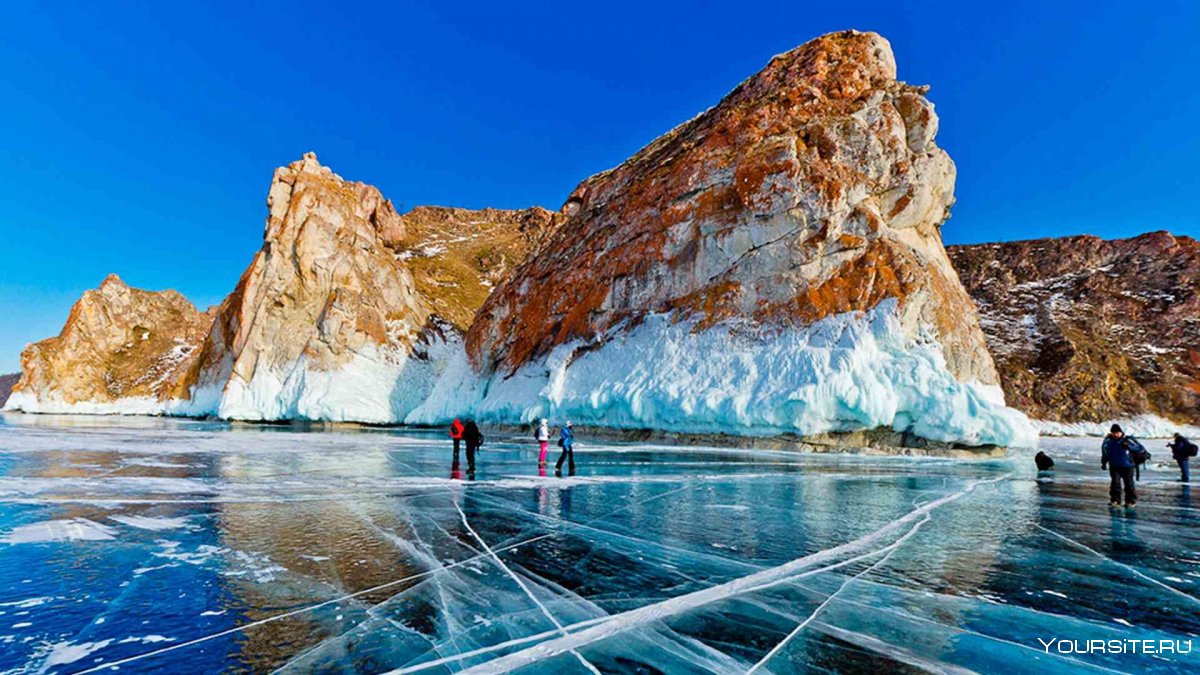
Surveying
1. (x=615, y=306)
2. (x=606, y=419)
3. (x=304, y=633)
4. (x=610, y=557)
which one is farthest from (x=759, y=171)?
(x=304, y=633)

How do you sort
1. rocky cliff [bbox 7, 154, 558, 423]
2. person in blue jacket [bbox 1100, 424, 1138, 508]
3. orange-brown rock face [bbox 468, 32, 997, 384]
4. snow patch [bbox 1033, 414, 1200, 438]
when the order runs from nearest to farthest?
person in blue jacket [bbox 1100, 424, 1138, 508]
orange-brown rock face [bbox 468, 32, 997, 384]
rocky cliff [bbox 7, 154, 558, 423]
snow patch [bbox 1033, 414, 1200, 438]

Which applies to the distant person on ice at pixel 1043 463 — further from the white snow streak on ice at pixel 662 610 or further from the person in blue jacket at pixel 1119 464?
the white snow streak on ice at pixel 662 610

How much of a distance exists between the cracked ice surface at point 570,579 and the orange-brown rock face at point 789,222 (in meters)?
22.1

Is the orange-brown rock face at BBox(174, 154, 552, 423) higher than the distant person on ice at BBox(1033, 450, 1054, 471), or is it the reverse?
the orange-brown rock face at BBox(174, 154, 552, 423)

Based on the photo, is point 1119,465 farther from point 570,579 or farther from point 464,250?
point 464,250

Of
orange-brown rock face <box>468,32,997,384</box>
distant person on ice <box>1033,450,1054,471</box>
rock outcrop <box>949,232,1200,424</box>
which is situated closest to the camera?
distant person on ice <box>1033,450,1054,471</box>

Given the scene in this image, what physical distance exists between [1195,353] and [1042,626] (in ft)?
328

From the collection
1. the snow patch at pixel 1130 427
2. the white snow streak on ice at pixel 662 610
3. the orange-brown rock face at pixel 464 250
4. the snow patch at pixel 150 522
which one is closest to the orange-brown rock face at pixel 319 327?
the orange-brown rock face at pixel 464 250

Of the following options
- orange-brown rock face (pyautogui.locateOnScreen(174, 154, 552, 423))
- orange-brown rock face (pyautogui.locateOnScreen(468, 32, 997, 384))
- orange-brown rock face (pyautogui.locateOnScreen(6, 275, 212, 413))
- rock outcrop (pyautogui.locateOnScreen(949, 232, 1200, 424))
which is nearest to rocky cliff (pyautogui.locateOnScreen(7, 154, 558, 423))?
orange-brown rock face (pyautogui.locateOnScreen(174, 154, 552, 423))

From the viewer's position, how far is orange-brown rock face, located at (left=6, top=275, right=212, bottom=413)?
98688mm

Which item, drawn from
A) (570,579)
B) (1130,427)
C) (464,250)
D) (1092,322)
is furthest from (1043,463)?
(464,250)

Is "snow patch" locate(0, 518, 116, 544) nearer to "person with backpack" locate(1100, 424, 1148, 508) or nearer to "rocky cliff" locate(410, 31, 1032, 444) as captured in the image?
"person with backpack" locate(1100, 424, 1148, 508)

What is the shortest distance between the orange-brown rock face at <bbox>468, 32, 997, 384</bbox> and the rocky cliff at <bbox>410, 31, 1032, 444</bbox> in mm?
127

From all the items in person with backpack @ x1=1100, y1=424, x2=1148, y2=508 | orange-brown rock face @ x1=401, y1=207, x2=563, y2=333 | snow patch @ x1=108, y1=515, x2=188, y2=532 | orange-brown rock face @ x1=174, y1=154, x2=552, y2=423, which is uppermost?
orange-brown rock face @ x1=401, y1=207, x2=563, y2=333
